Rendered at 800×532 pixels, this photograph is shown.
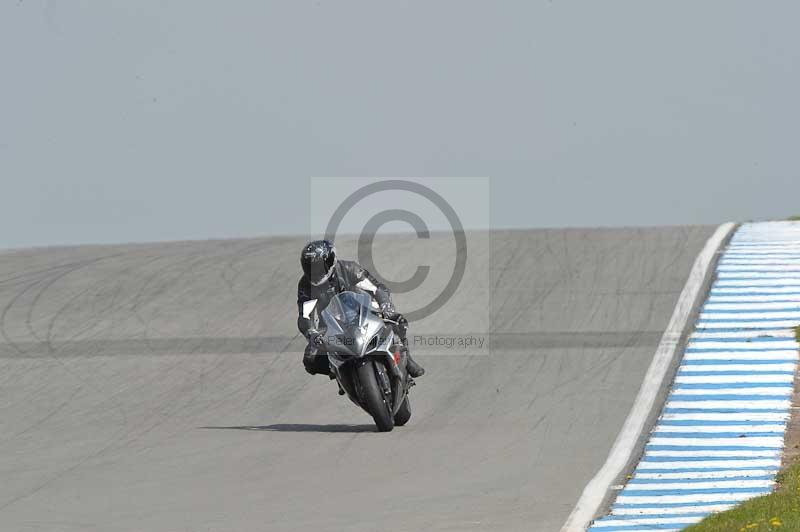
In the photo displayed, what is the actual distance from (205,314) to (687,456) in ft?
34.7

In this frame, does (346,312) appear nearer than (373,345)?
No

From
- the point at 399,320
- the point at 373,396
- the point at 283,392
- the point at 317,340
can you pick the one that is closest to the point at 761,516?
the point at 373,396

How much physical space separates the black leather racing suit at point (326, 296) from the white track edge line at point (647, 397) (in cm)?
233

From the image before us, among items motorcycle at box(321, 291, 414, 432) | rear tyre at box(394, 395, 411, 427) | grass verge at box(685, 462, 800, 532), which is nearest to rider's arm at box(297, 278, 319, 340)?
motorcycle at box(321, 291, 414, 432)

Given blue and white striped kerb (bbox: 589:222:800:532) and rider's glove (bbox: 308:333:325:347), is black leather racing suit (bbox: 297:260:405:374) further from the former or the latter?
blue and white striped kerb (bbox: 589:222:800:532)

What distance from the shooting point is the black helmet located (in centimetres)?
1254

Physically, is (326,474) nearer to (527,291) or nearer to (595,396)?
(595,396)

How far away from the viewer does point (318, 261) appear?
12578 millimetres

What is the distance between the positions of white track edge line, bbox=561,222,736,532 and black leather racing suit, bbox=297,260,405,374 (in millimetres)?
2332

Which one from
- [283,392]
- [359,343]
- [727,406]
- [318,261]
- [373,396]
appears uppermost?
[318,261]

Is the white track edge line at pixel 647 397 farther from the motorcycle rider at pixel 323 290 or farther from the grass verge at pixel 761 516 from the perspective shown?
the motorcycle rider at pixel 323 290

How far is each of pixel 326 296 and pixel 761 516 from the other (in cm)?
569

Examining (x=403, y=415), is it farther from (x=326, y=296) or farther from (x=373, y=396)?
(x=326, y=296)

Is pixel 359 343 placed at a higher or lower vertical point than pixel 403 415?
higher
